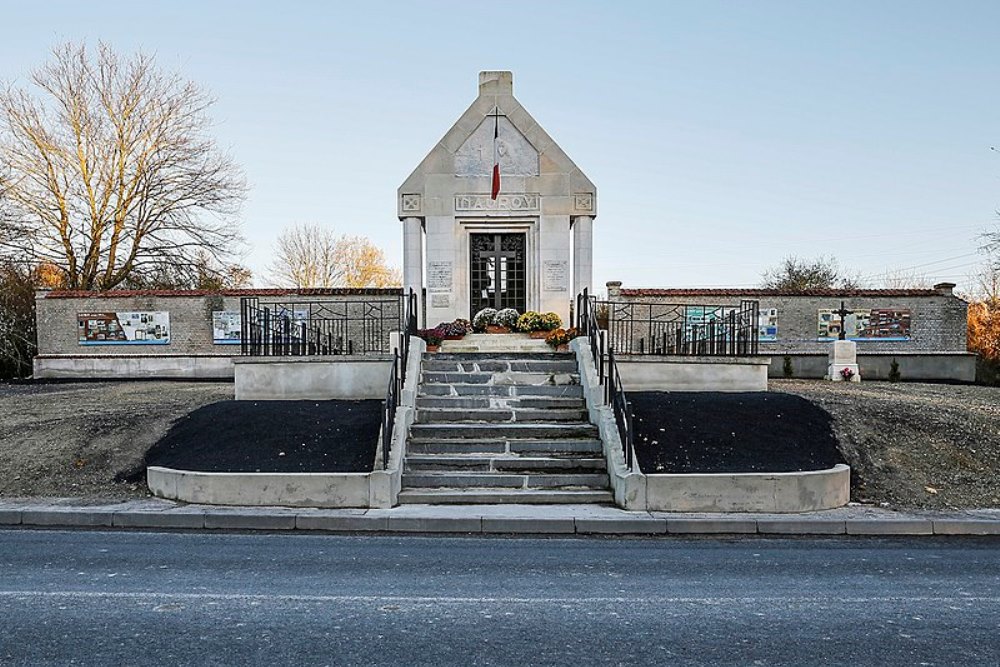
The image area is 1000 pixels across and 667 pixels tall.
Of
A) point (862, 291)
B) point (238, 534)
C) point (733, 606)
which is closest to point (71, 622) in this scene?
point (238, 534)

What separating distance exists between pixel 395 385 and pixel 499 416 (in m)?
1.78

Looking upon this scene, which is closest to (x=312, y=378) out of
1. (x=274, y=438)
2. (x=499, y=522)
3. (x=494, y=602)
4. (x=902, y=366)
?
(x=274, y=438)

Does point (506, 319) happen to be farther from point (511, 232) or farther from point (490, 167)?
→ point (490, 167)

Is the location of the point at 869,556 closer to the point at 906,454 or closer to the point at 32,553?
the point at 906,454

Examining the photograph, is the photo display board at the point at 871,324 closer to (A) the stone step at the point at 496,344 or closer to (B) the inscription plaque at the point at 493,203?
(B) the inscription plaque at the point at 493,203

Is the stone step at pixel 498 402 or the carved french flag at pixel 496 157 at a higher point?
the carved french flag at pixel 496 157

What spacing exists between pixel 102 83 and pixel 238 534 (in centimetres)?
2810

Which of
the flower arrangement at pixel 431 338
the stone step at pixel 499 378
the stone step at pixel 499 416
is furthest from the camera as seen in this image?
the flower arrangement at pixel 431 338

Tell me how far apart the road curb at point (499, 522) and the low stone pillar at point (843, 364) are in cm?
1243

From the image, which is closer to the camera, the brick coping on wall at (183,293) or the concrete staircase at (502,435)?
the concrete staircase at (502,435)

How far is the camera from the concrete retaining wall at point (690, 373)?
14.9 metres

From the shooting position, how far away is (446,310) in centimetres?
2050

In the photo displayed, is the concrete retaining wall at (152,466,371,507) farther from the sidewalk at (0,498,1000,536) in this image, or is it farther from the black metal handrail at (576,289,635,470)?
the black metal handrail at (576,289,635,470)

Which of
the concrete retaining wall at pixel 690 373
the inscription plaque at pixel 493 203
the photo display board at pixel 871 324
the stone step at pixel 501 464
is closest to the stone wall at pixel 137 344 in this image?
the inscription plaque at pixel 493 203
